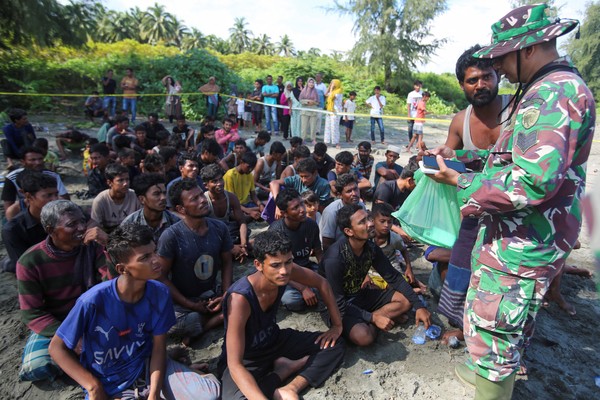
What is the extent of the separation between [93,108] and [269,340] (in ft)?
41.3

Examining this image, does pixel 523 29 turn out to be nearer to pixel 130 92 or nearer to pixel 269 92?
pixel 269 92

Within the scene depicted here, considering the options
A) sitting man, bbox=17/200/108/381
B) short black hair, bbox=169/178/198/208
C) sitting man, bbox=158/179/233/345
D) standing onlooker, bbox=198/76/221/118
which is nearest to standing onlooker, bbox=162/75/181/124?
standing onlooker, bbox=198/76/221/118

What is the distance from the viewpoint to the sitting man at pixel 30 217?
131 inches

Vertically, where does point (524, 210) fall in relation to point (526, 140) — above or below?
below

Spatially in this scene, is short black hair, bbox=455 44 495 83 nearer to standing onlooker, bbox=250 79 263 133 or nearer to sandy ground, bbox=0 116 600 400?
sandy ground, bbox=0 116 600 400

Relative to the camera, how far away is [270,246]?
2.45 metres

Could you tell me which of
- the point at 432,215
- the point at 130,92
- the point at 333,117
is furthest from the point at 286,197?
the point at 130,92

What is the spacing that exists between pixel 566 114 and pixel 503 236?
1.96 feet

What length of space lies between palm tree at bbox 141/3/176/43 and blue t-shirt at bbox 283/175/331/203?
51.8 m

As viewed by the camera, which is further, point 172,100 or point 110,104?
point 172,100

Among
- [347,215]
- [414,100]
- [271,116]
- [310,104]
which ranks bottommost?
[347,215]

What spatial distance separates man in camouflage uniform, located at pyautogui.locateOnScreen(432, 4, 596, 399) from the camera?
1.61m

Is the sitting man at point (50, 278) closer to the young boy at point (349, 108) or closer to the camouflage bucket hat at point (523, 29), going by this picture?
the camouflage bucket hat at point (523, 29)

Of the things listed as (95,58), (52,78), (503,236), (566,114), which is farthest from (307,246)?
(95,58)
